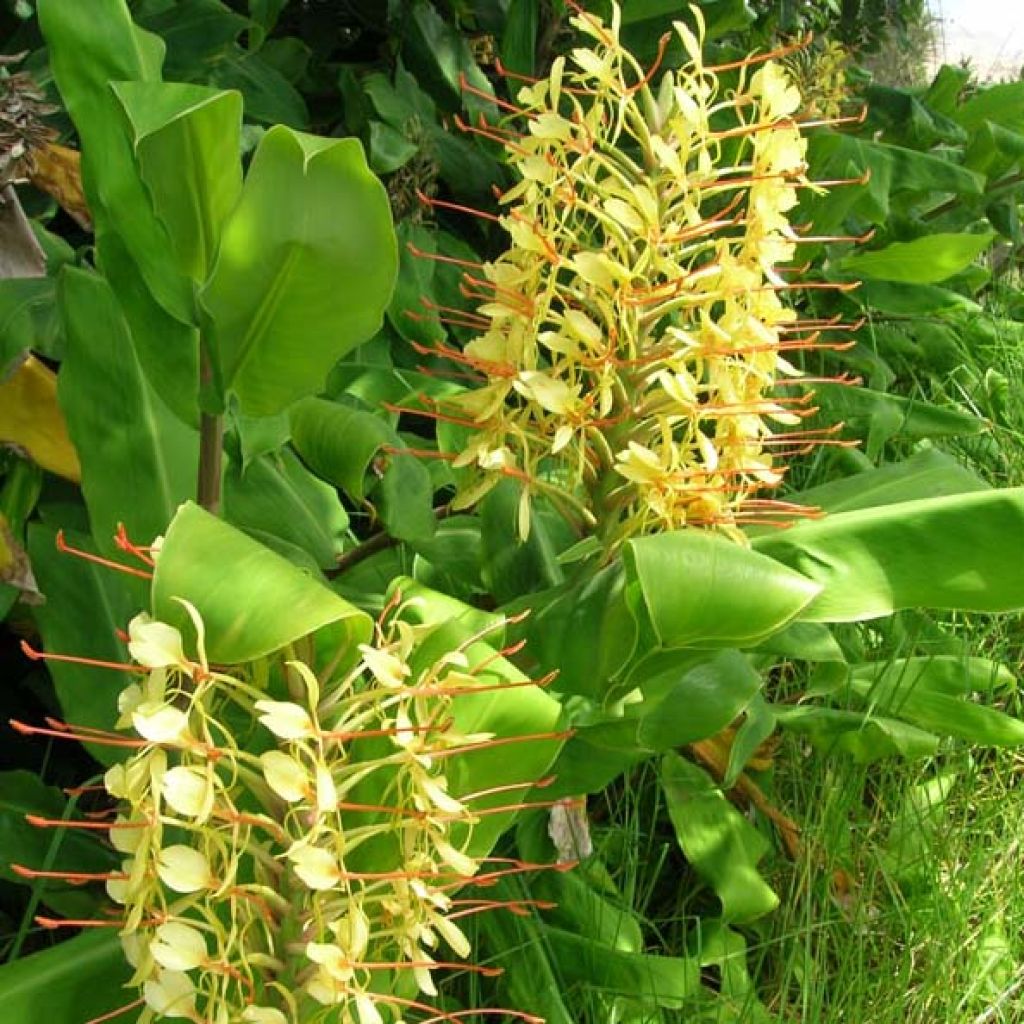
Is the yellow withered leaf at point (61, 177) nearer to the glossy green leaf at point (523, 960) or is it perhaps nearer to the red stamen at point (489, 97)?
the red stamen at point (489, 97)

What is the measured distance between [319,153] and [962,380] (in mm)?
2411

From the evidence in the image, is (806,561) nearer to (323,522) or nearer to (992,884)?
(323,522)

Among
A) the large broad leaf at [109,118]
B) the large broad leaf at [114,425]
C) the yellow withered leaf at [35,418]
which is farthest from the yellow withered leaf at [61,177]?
the large broad leaf at [109,118]

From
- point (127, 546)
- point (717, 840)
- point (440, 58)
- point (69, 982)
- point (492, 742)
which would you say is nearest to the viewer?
point (127, 546)

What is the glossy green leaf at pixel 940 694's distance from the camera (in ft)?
5.01

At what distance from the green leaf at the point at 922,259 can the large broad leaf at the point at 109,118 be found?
1.66 metres

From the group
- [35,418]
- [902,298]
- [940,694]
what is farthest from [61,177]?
[902,298]

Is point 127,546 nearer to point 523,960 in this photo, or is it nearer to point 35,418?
point 35,418

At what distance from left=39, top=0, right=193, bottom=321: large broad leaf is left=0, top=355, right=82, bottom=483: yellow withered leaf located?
340 millimetres

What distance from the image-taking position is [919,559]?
975 millimetres

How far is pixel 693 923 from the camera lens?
62.9 inches

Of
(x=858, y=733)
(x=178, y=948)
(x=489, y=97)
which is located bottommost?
(x=858, y=733)

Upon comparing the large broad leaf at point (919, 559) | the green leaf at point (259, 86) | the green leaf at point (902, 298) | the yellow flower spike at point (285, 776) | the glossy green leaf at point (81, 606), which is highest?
the green leaf at point (259, 86)

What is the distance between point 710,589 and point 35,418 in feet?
2.38
